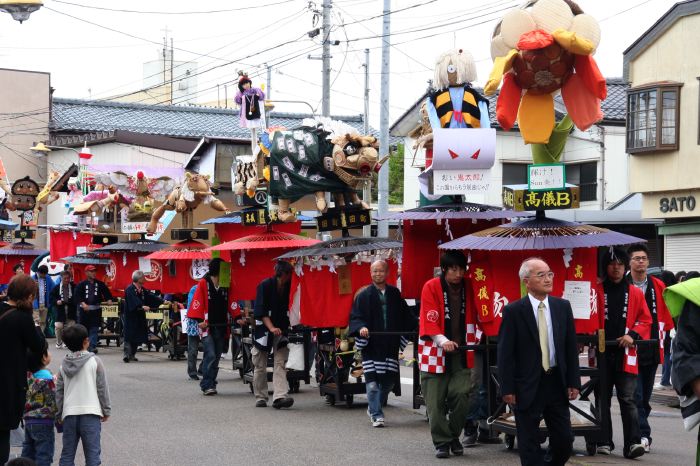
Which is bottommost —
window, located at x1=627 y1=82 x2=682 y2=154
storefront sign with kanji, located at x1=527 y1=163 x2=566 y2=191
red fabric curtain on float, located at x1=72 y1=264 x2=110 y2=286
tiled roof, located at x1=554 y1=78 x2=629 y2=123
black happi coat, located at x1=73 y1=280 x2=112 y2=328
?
black happi coat, located at x1=73 y1=280 x2=112 y2=328

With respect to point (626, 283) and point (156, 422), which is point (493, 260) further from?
point (156, 422)

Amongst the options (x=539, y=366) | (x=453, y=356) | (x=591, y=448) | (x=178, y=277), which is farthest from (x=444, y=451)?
(x=178, y=277)

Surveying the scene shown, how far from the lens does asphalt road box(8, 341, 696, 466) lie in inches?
424

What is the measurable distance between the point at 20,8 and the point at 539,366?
10.6 m

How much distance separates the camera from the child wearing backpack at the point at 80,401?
895 centimetres

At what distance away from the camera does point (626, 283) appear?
10.9m

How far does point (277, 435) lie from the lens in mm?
12305

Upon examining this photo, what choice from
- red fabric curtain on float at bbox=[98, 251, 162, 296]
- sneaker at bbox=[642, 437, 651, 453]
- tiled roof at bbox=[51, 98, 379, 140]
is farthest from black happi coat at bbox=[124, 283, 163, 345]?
tiled roof at bbox=[51, 98, 379, 140]

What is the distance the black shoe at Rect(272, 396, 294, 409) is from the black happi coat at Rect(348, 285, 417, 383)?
6.29 ft

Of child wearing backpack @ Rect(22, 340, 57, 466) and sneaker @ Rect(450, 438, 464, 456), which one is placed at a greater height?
child wearing backpack @ Rect(22, 340, 57, 466)

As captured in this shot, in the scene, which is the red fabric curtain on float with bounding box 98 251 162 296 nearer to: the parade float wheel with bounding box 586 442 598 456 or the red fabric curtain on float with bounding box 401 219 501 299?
the red fabric curtain on float with bounding box 401 219 501 299

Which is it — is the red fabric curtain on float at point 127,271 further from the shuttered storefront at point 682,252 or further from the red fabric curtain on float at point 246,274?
the shuttered storefront at point 682,252

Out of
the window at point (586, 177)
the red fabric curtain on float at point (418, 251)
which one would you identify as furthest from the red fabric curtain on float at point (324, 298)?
the window at point (586, 177)

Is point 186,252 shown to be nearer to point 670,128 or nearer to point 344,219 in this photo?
point 344,219
